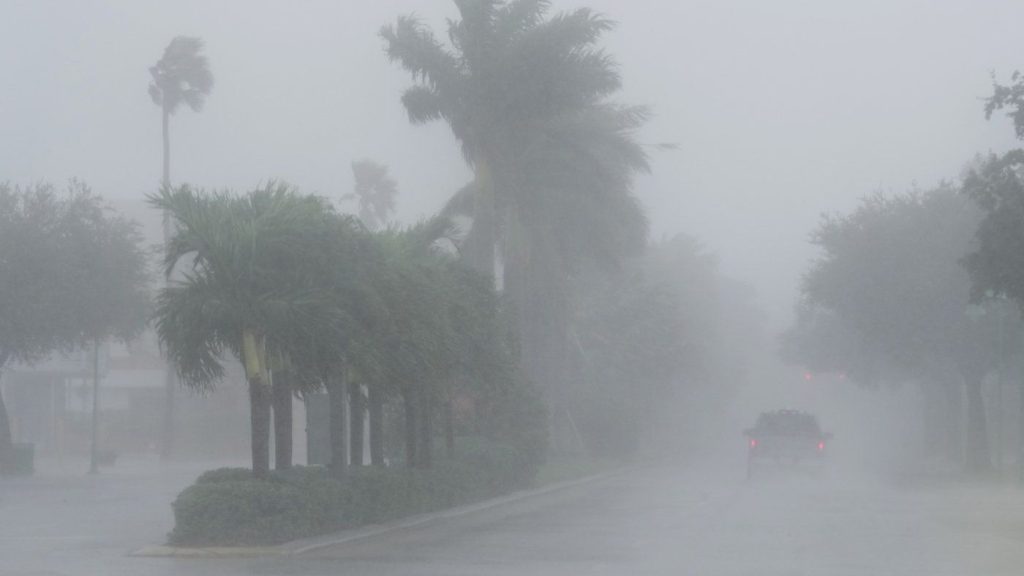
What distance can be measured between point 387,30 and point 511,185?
5316 mm

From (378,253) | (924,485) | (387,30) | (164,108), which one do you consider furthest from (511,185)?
(164,108)

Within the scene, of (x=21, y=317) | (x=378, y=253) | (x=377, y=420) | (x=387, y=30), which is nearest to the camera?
(x=378, y=253)

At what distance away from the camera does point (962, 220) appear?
164 feet

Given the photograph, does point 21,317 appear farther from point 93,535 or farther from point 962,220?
point 962,220

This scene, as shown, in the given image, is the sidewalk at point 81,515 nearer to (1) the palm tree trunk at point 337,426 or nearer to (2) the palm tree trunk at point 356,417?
(1) the palm tree trunk at point 337,426

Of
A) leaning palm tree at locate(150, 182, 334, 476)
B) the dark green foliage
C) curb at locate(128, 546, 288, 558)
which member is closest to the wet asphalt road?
curb at locate(128, 546, 288, 558)

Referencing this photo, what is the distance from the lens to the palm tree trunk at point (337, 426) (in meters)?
25.5

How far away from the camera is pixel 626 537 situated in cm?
2319

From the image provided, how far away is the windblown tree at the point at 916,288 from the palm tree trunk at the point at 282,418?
27645mm

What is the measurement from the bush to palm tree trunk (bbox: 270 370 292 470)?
318 millimetres

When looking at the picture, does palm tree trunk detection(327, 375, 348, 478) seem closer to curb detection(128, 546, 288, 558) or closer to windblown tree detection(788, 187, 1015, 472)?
curb detection(128, 546, 288, 558)

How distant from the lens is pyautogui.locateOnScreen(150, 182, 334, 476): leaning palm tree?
22.5 meters

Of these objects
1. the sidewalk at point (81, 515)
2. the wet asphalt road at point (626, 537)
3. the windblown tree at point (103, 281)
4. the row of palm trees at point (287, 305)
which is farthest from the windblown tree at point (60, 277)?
the row of palm trees at point (287, 305)

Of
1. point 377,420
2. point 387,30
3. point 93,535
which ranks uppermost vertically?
point 387,30
